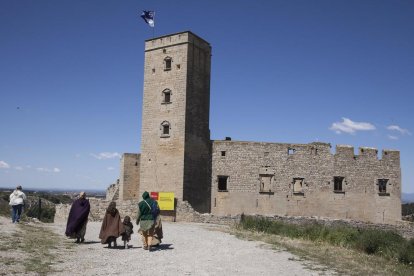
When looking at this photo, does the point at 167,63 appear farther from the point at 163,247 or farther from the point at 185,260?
the point at 185,260

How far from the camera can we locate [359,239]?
16250 millimetres

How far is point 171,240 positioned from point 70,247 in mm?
3994

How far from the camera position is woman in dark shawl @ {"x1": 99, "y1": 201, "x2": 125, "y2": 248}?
43.0ft

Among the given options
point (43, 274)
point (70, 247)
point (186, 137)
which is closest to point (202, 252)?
point (70, 247)

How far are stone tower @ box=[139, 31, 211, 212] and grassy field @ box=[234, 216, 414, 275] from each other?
7020mm

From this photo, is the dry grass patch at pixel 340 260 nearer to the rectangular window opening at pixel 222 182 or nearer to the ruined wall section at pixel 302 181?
the ruined wall section at pixel 302 181

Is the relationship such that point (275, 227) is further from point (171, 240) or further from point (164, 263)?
point (164, 263)

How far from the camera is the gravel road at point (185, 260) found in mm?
9875

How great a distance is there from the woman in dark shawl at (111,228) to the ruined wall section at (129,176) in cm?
1608

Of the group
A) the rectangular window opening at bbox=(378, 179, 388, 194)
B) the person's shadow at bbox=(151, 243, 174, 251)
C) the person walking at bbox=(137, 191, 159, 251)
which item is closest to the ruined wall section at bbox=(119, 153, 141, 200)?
the person's shadow at bbox=(151, 243, 174, 251)

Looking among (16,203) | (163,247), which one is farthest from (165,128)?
(163,247)

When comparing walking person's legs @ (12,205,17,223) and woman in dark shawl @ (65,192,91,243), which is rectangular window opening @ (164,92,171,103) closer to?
walking person's legs @ (12,205,17,223)

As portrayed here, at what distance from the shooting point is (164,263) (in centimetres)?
1078

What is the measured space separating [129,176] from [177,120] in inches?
229
